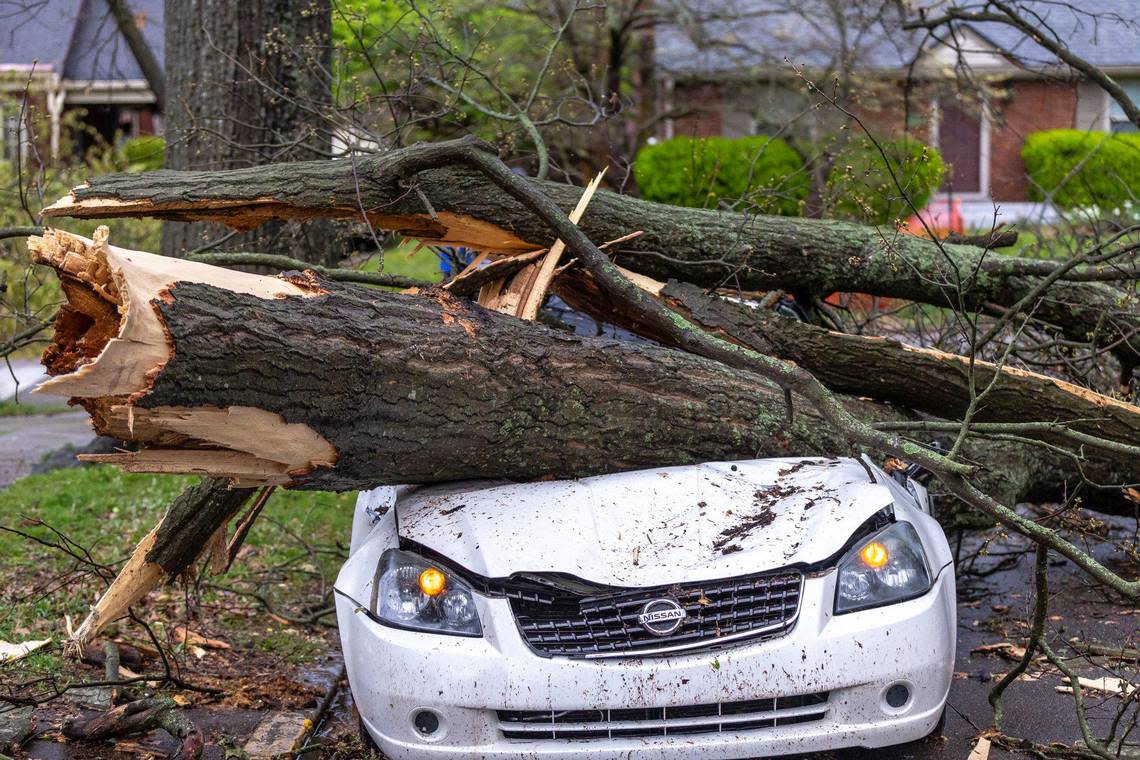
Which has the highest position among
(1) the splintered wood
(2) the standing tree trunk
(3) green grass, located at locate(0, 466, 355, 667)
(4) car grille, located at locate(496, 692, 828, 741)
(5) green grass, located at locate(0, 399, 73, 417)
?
(2) the standing tree trunk

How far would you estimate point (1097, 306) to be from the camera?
5.70 m

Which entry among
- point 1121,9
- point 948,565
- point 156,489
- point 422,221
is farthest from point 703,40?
point 948,565

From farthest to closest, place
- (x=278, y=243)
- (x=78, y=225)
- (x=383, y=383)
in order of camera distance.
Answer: (x=78, y=225)
(x=278, y=243)
(x=383, y=383)

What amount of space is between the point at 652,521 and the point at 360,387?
102 cm

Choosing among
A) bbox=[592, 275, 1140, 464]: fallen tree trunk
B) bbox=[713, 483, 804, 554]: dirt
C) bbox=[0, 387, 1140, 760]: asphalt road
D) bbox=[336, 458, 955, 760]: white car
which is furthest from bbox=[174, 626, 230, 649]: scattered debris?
bbox=[713, 483, 804, 554]: dirt

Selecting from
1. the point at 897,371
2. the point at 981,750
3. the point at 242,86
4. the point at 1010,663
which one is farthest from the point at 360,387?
the point at 242,86

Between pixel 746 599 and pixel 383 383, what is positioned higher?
pixel 383 383

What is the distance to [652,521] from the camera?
12.0 ft

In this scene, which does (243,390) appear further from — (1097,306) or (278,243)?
(1097,306)

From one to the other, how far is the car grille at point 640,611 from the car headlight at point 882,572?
162mm

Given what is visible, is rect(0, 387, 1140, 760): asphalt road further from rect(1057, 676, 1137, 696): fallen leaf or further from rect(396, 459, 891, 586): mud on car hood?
rect(396, 459, 891, 586): mud on car hood

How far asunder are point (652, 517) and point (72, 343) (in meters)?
1.84

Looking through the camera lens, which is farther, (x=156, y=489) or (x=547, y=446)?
(x=156, y=489)

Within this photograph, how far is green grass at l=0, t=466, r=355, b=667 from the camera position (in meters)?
5.51
